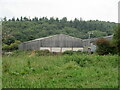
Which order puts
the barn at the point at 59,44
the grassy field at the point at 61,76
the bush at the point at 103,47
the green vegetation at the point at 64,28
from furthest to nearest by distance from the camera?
the green vegetation at the point at 64,28 < the barn at the point at 59,44 < the bush at the point at 103,47 < the grassy field at the point at 61,76

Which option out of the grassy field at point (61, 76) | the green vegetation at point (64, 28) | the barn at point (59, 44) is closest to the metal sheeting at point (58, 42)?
the barn at point (59, 44)

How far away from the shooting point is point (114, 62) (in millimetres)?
10125

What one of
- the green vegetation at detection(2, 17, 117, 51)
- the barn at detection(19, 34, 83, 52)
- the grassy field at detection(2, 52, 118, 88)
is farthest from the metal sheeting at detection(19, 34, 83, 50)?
the grassy field at detection(2, 52, 118, 88)

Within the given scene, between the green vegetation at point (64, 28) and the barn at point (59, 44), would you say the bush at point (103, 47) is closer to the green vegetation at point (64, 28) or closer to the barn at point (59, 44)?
the barn at point (59, 44)

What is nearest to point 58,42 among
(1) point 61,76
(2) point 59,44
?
(2) point 59,44

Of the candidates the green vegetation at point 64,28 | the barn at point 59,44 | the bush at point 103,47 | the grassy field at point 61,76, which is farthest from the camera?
the green vegetation at point 64,28

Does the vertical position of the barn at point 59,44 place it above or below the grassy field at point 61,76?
above

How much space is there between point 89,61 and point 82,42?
90.5 ft

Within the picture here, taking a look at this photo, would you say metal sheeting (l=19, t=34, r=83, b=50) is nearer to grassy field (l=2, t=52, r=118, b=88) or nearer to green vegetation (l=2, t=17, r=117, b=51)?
green vegetation (l=2, t=17, r=117, b=51)

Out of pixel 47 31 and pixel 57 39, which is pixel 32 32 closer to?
pixel 47 31

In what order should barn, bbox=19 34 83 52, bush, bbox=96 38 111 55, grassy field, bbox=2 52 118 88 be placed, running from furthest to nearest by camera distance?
barn, bbox=19 34 83 52 < bush, bbox=96 38 111 55 < grassy field, bbox=2 52 118 88

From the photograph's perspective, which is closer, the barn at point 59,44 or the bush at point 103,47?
the bush at point 103,47

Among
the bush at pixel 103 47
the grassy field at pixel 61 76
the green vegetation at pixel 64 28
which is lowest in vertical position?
the grassy field at pixel 61 76

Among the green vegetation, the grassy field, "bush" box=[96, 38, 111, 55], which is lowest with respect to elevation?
the grassy field
